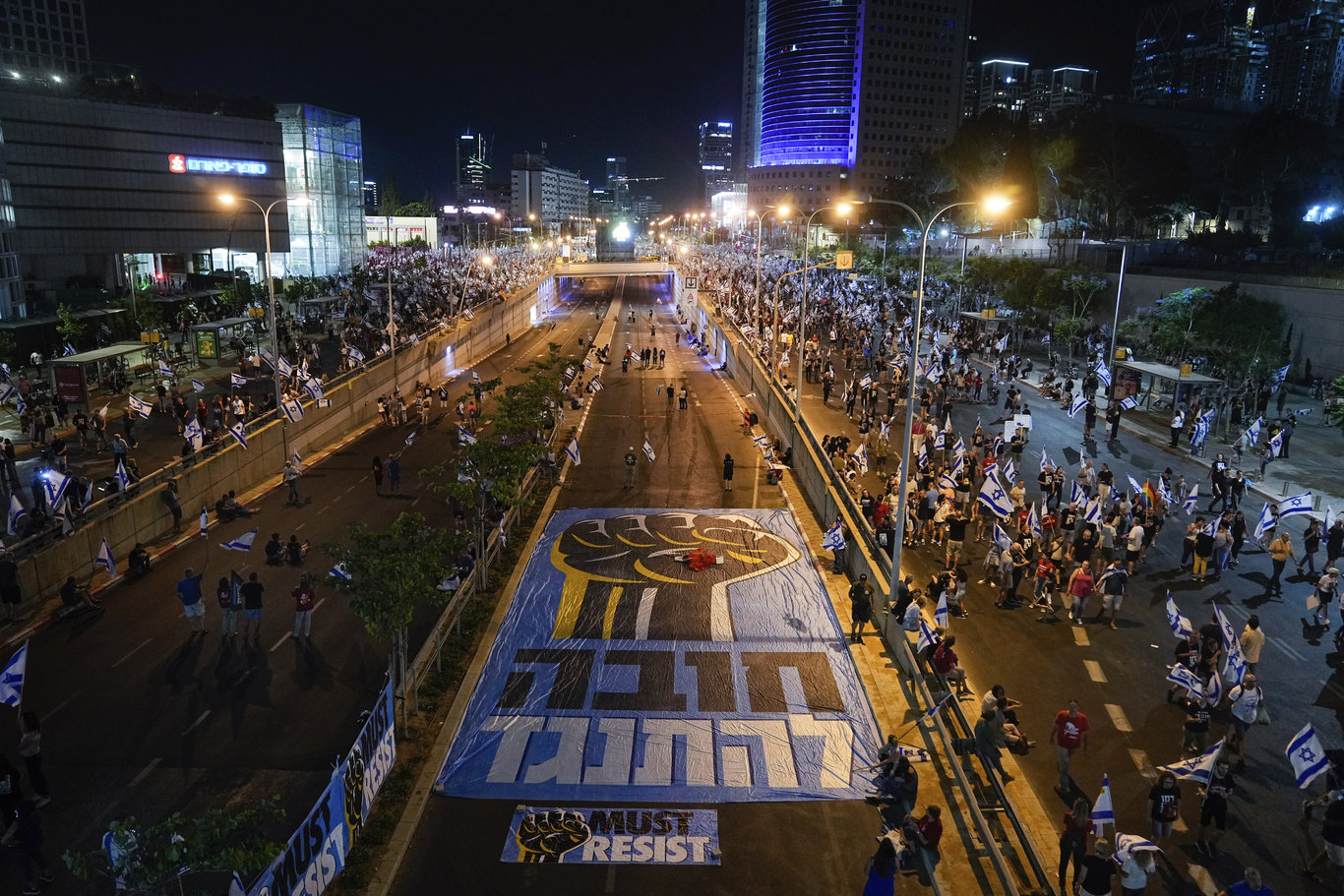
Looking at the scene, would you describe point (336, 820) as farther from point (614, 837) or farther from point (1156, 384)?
point (1156, 384)

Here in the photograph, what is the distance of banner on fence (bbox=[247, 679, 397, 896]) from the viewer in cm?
986

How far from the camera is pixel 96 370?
4325cm

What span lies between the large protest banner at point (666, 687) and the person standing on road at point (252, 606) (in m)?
5.01

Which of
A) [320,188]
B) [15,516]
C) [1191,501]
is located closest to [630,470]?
[1191,501]

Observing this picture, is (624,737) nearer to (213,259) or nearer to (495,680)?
(495,680)

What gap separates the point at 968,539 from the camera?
83.8 feet

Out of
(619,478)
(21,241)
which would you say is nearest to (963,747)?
(619,478)

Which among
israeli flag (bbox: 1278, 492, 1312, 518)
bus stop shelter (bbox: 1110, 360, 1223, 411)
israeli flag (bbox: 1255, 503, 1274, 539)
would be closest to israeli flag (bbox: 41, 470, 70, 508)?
israeli flag (bbox: 1255, 503, 1274, 539)

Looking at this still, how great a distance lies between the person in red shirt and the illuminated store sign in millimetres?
99169

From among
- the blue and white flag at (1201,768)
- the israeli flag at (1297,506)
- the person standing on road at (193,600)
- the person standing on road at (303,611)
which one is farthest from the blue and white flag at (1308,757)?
the person standing on road at (193,600)

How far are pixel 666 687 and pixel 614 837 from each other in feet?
15.0

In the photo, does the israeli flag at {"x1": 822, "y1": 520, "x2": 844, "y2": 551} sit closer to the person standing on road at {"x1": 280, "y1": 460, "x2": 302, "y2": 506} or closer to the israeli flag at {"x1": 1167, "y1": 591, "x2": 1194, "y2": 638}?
the israeli flag at {"x1": 1167, "y1": 591, "x2": 1194, "y2": 638}

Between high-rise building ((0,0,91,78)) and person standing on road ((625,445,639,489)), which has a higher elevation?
high-rise building ((0,0,91,78))

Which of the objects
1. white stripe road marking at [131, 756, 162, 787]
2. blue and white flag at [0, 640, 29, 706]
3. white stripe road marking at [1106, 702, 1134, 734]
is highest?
blue and white flag at [0, 640, 29, 706]
